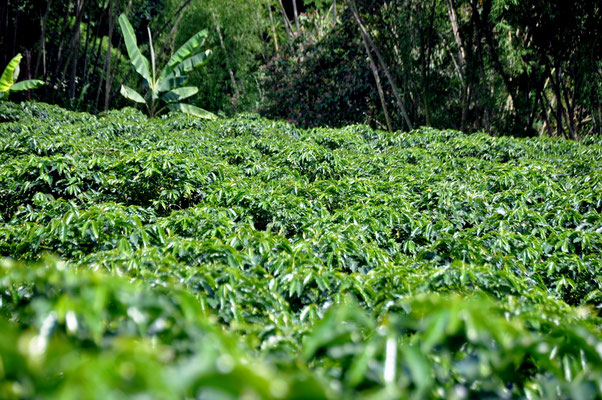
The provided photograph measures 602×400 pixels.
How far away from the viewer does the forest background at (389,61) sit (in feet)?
24.3

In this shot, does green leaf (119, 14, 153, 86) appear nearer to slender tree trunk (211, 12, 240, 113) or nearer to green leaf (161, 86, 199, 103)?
green leaf (161, 86, 199, 103)

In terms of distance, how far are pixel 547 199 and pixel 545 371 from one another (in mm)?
2657

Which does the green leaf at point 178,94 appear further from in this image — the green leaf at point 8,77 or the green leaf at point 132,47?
the green leaf at point 8,77

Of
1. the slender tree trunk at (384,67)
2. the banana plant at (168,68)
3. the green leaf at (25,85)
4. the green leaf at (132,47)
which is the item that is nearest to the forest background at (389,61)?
the slender tree trunk at (384,67)

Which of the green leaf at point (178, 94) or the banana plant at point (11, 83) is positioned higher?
the banana plant at point (11, 83)

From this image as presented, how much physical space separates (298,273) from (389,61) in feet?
28.5

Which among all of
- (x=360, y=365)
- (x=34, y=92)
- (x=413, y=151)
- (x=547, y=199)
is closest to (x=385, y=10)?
(x=413, y=151)

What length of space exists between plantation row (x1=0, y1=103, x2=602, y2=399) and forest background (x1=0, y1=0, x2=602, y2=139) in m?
2.35

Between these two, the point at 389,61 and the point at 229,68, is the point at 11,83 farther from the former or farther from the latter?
the point at 389,61

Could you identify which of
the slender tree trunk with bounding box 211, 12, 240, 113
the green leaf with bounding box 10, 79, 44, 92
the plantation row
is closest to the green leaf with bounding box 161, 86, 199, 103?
the green leaf with bounding box 10, 79, 44, 92

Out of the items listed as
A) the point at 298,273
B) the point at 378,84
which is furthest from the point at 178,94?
the point at 298,273

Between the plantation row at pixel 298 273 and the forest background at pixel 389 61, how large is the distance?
235 cm

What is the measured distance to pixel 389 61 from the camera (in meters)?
9.77

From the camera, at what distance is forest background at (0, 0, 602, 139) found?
7395mm
